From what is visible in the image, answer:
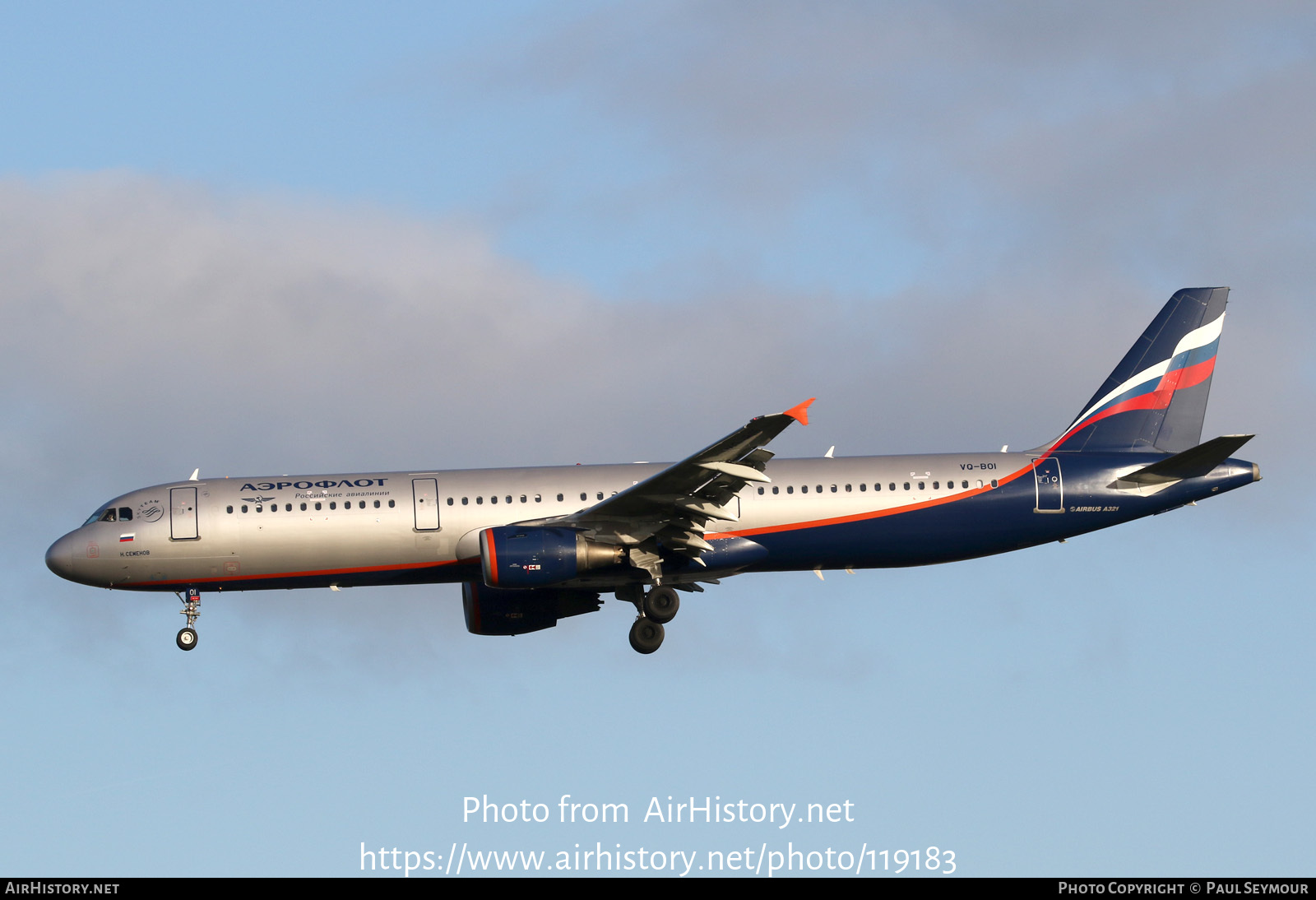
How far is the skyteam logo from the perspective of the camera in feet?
134

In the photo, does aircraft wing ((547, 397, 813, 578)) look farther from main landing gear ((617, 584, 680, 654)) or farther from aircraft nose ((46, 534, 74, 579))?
aircraft nose ((46, 534, 74, 579))

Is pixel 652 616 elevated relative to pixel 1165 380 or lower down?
lower down

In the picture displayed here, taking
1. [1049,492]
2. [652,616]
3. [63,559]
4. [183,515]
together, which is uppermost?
[183,515]

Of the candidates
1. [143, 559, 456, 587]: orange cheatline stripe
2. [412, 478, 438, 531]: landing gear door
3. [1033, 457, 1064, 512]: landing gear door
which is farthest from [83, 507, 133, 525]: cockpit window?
[1033, 457, 1064, 512]: landing gear door

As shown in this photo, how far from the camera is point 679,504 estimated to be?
36031 mm

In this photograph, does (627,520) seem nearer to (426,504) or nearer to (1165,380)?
(426,504)

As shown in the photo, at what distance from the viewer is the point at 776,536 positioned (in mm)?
37844

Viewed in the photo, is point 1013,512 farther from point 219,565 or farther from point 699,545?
point 219,565

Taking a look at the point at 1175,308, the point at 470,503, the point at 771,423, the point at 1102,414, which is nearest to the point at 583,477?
the point at 470,503

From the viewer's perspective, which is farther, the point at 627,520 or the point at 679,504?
the point at 627,520

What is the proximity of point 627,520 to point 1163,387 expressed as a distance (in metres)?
15.3

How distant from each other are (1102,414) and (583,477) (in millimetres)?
13712

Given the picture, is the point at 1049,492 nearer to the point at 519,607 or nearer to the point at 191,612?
the point at 519,607

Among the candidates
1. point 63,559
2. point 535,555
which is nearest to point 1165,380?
point 535,555
